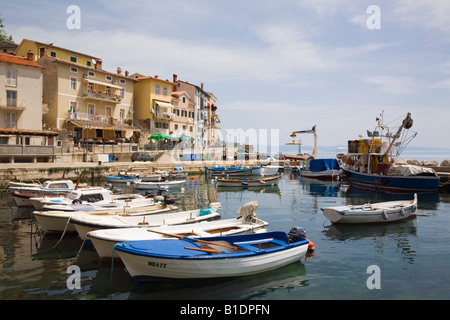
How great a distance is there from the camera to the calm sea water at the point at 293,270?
10.9 metres

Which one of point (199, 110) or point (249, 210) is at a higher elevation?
point (199, 110)

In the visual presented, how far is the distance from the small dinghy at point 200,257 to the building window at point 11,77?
40.4 metres

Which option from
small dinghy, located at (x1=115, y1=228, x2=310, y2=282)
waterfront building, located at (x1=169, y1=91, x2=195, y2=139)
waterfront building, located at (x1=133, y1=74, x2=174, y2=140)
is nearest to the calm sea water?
small dinghy, located at (x1=115, y1=228, x2=310, y2=282)

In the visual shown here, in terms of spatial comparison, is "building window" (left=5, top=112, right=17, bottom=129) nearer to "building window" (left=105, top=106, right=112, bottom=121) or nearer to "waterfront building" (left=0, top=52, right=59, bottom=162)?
"waterfront building" (left=0, top=52, right=59, bottom=162)

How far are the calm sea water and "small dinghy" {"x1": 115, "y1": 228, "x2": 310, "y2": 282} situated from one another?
1.56 feet

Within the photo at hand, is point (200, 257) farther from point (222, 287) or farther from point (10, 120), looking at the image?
point (10, 120)

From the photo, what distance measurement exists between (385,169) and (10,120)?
45.6 m

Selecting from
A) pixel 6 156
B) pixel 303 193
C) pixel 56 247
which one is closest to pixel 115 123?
pixel 6 156

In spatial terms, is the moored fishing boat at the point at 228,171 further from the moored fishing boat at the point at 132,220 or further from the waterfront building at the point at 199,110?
the moored fishing boat at the point at 132,220

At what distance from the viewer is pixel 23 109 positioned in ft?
140

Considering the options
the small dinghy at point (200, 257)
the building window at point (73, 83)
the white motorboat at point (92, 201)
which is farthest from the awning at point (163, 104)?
the small dinghy at point (200, 257)

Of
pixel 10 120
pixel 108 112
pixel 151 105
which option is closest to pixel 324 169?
pixel 151 105

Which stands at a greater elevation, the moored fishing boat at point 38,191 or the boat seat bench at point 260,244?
the moored fishing boat at point 38,191
